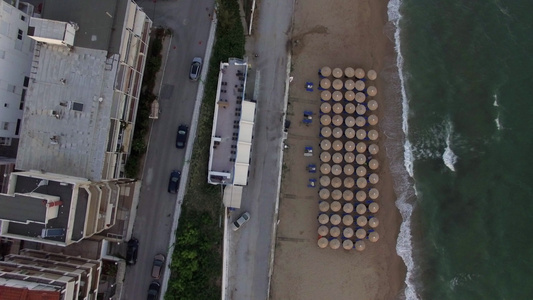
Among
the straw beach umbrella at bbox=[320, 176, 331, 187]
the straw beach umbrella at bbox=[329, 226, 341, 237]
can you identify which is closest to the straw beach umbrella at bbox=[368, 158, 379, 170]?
the straw beach umbrella at bbox=[320, 176, 331, 187]

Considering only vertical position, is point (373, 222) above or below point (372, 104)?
below

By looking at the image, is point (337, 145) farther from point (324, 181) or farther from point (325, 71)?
point (325, 71)

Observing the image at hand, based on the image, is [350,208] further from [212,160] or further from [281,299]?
[212,160]

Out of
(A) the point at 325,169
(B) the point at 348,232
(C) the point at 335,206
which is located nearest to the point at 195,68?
(A) the point at 325,169

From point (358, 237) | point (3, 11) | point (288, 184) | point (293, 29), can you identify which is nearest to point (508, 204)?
point (358, 237)

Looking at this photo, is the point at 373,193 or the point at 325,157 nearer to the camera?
the point at 325,157

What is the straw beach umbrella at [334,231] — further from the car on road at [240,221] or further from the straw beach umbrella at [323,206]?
the car on road at [240,221]
